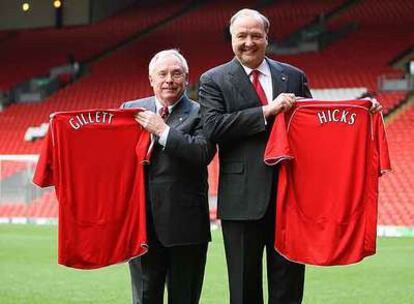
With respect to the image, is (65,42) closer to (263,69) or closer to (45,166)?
(45,166)

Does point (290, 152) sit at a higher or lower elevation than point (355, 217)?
higher

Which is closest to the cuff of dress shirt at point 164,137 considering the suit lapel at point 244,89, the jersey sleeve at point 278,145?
the suit lapel at point 244,89

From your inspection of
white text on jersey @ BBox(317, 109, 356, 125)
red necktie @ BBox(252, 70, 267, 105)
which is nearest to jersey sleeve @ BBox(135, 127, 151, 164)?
red necktie @ BBox(252, 70, 267, 105)

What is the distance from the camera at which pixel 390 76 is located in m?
18.2

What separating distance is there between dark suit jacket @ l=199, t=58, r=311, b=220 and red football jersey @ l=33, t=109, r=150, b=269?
40 centimetres

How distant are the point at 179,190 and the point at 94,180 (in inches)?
16.8

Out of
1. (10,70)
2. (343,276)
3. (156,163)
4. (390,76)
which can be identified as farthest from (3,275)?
(10,70)

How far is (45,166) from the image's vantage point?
13.6ft

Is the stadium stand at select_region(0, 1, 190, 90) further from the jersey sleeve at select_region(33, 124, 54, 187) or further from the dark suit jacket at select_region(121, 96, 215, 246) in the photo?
the dark suit jacket at select_region(121, 96, 215, 246)

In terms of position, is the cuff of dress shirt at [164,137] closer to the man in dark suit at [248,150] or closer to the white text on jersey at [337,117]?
the man in dark suit at [248,150]

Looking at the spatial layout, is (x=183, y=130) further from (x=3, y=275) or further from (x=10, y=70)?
(x=10, y=70)

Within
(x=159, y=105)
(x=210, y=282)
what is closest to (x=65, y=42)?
(x=210, y=282)

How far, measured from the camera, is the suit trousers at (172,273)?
4027 millimetres

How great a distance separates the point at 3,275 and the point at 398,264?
3605 millimetres
